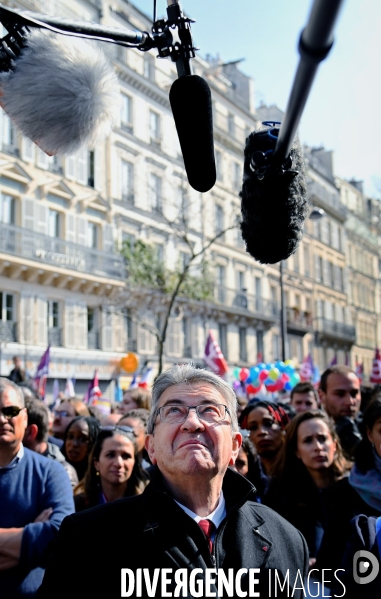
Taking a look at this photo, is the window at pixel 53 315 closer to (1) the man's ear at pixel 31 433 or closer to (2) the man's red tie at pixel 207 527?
(1) the man's ear at pixel 31 433

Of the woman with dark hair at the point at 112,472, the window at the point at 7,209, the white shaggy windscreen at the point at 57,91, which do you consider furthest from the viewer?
the window at the point at 7,209

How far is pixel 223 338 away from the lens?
114 feet

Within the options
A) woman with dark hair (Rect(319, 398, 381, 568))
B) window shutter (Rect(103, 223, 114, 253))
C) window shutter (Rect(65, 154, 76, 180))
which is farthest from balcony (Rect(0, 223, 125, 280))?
woman with dark hair (Rect(319, 398, 381, 568))

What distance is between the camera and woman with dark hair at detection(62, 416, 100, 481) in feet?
19.1

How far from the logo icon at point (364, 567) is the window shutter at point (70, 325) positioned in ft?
73.6

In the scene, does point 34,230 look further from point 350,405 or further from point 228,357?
point 350,405

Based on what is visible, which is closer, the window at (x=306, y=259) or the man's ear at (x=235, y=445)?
the man's ear at (x=235, y=445)

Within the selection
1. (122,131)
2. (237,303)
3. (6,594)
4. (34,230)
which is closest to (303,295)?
(237,303)

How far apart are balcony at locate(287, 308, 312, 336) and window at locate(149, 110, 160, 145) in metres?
15.7

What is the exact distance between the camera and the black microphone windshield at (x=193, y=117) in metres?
1.87

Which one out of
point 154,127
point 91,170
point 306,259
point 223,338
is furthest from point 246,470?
point 306,259

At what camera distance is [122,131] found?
1107 inches

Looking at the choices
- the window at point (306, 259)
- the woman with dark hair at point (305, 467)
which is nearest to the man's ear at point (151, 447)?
the woman with dark hair at point (305, 467)

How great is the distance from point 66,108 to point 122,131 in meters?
26.9
